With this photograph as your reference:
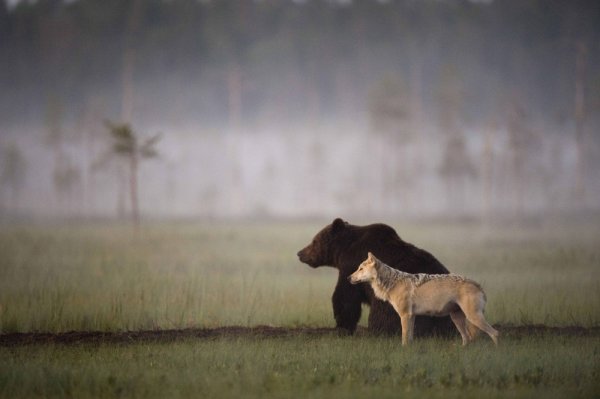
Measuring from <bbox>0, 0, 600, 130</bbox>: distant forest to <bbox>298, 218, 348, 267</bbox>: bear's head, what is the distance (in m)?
106

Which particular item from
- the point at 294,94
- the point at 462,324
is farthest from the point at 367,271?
the point at 294,94

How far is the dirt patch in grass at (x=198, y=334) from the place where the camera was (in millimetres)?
12594

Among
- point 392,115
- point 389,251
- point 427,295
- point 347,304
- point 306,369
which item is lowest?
point 306,369

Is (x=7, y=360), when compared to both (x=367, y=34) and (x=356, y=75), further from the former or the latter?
(x=367, y=34)

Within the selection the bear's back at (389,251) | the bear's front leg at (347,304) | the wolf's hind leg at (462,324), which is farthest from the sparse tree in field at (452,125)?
the wolf's hind leg at (462,324)

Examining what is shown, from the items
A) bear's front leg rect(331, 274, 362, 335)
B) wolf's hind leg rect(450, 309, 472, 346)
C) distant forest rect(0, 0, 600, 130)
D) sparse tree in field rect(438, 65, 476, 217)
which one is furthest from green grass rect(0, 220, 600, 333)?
distant forest rect(0, 0, 600, 130)

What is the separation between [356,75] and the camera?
500 ft

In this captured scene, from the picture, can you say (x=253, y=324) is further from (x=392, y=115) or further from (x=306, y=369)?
(x=392, y=115)

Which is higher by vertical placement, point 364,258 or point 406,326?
point 364,258

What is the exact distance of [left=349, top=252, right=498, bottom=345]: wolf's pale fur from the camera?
36.1 feet

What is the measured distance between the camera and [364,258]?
42.5ft

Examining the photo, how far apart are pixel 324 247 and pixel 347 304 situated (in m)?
1.48

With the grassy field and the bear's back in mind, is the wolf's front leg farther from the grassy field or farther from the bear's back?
the bear's back

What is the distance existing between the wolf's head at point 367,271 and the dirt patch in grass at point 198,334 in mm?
1696
